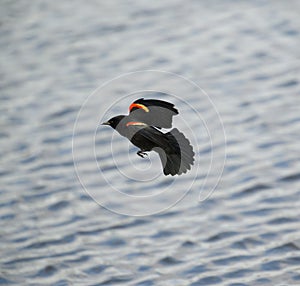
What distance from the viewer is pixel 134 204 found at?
16.1 m

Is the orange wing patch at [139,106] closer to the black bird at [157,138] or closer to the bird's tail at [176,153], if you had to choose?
the black bird at [157,138]

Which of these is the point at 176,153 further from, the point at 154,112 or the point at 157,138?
the point at 154,112

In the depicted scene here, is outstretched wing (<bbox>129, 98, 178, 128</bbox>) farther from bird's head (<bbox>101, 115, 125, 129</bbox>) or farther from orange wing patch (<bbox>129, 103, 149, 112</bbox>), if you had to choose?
bird's head (<bbox>101, 115, 125, 129</bbox>)

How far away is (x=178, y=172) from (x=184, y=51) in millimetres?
14826

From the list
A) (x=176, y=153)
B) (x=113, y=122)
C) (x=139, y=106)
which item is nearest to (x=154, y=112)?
(x=139, y=106)

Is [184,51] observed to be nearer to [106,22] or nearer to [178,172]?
[106,22]

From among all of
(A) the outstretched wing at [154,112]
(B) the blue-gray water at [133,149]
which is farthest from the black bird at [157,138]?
(B) the blue-gray water at [133,149]

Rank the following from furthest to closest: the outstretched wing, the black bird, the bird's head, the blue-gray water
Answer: the blue-gray water, the outstretched wing, the bird's head, the black bird

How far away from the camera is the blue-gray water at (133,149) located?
14.1m

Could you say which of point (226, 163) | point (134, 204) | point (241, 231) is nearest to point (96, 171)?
point (134, 204)

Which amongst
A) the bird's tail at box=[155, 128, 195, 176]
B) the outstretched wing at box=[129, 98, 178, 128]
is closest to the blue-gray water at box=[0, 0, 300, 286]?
the outstretched wing at box=[129, 98, 178, 128]

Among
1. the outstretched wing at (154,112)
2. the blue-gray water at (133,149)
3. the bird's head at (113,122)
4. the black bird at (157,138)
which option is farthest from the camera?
the blue-gray water at (133,149)

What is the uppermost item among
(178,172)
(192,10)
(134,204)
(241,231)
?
(192,10)

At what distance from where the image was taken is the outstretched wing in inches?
303
